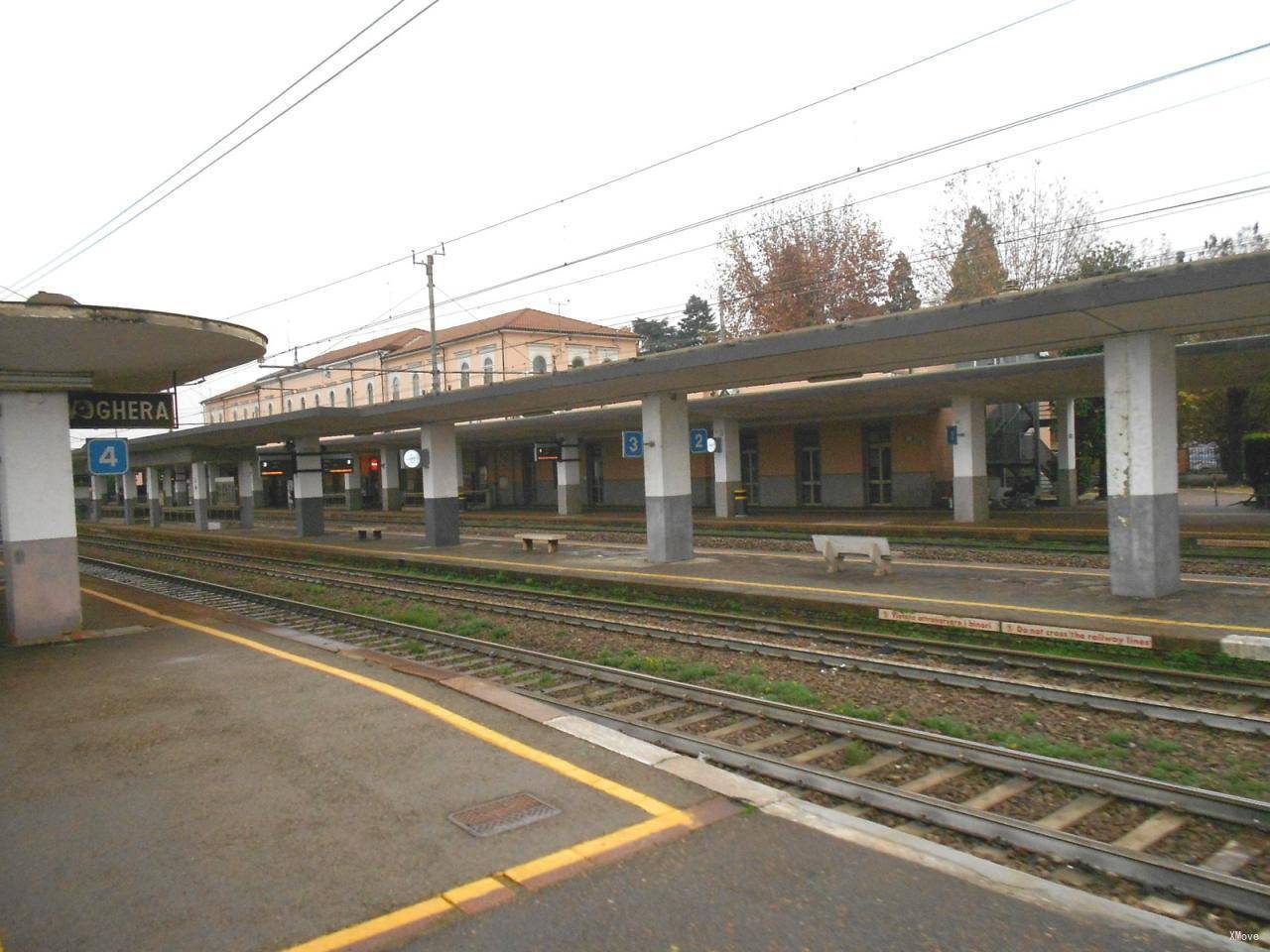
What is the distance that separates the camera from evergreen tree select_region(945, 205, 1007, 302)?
34.9 m

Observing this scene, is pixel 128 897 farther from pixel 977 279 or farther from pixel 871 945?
pixel 977 279

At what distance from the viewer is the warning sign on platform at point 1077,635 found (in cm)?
943

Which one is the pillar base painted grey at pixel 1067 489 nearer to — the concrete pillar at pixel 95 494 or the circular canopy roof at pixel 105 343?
the circular canopy roof at pixel 105 343

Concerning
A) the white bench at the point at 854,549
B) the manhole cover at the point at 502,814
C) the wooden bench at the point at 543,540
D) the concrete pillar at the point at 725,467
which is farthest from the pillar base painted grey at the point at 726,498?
the manhole cover at the point at 502,814

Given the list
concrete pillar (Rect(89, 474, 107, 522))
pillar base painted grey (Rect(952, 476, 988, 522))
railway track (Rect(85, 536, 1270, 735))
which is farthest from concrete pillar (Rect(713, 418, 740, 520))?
concrete pillar (Rect(89, 474, 107, 522))

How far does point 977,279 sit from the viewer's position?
118ft

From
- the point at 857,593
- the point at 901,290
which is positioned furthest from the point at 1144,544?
the point at 901,290

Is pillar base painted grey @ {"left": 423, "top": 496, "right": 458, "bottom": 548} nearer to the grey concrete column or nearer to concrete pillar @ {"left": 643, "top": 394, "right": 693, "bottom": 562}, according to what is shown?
concrete pillar @ {"left": 643, "top": 394, "right": 693, "bottom": 562}

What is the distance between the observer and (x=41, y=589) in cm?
1170

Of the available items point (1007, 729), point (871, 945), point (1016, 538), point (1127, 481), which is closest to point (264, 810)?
point (871, 945)

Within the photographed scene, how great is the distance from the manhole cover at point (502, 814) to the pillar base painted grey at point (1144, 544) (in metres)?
10.4

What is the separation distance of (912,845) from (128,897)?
4.02 m

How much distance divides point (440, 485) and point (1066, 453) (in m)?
22.3

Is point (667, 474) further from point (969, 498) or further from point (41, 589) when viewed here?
point (969, 498)
